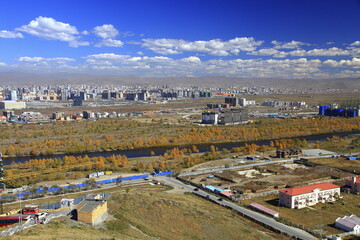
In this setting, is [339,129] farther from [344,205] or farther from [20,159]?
[20,159]

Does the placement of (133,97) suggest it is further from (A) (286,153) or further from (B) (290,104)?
(A) (286,153)

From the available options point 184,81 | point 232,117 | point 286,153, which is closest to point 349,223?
point 286,153

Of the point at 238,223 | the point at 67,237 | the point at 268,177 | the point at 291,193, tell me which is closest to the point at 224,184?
the point at 268,177

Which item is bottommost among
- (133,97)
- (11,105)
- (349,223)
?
(349,223)

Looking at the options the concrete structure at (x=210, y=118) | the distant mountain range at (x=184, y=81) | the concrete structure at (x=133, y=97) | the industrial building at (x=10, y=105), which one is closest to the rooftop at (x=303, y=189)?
the concrete structure at (x=210, y=118)

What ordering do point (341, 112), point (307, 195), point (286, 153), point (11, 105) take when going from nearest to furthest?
point (307, 195), point (286, 153), point (341, 112), point (11, 105)

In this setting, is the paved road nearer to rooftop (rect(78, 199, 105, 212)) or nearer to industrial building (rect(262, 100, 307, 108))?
rooftop (rect(78, 199, 105, 212))

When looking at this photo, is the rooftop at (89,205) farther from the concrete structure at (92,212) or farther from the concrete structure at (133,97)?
the concrete structure at (133,97)
